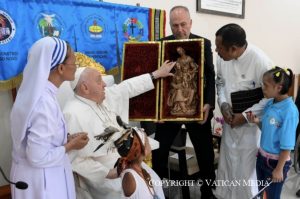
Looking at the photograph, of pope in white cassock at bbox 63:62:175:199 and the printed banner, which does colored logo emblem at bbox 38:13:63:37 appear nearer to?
the printed banner

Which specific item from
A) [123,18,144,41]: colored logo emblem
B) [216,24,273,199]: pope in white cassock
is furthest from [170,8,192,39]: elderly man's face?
[123,18,144,41]: colored logo emblem

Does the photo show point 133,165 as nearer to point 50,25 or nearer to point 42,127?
point 42,127

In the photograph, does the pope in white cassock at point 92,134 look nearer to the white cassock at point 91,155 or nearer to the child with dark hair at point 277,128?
the white cassock at point 91,155

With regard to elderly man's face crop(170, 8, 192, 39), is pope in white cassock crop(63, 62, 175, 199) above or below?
below

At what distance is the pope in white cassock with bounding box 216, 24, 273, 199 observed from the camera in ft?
6.61

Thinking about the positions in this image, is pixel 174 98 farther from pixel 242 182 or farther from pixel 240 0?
pixel 240 0

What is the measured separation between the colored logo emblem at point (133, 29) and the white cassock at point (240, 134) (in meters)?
0.78

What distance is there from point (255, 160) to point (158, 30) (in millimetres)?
1433

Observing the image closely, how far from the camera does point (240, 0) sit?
12.9ft

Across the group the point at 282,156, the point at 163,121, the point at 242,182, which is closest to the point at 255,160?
the point at 242,182

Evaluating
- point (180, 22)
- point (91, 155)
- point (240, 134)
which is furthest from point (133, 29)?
point (91, 155)

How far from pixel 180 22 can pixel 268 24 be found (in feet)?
9.46

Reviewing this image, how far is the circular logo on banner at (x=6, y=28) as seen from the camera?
188 centimetres

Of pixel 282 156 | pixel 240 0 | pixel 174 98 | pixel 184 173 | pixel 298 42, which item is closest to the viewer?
pixel 282 156
